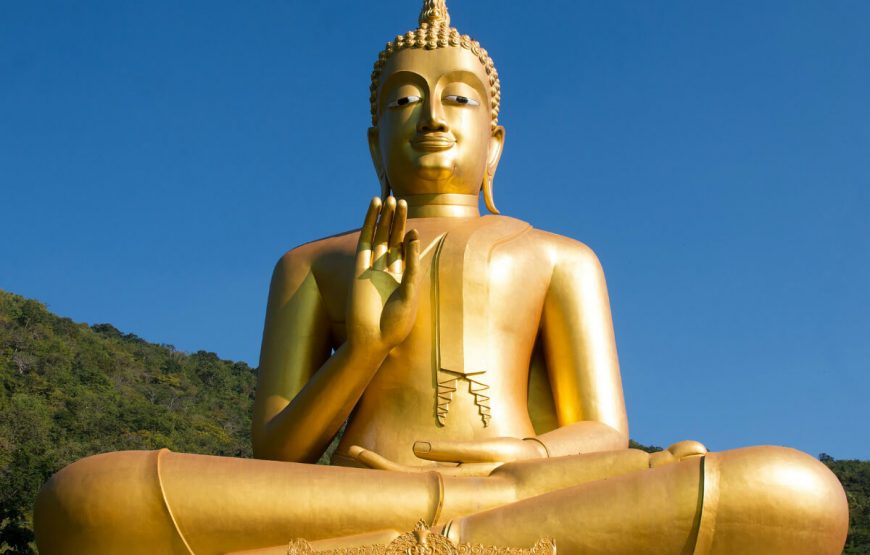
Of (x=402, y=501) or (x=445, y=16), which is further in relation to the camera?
(x=445, y=16)

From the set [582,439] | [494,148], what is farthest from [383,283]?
[494,148]

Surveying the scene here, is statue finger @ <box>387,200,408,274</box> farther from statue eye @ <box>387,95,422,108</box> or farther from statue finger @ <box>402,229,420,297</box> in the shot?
statue eye @ <box>387,95,422,108</box>

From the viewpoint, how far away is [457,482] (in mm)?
5078

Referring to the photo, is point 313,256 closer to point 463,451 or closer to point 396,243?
point 396,243

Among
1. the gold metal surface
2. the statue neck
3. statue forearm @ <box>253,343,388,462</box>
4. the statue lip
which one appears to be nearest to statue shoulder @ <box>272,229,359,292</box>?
the statue neck

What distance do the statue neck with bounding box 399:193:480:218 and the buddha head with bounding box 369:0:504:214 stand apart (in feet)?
0.10

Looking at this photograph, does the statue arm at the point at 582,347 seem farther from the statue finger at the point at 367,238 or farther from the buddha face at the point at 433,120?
the statue finger at the point at 367,238

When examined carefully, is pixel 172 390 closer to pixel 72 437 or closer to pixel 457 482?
pixel 72 437

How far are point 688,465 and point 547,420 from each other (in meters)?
1.75

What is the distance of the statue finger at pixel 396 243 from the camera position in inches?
223

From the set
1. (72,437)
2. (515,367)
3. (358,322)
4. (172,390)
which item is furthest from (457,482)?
(172,390)

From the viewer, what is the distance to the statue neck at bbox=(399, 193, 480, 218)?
269 inches

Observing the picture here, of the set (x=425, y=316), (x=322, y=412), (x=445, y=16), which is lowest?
(x=322, y=412)

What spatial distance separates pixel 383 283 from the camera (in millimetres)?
5652
